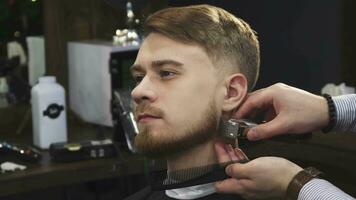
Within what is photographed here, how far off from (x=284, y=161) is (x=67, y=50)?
1.84m

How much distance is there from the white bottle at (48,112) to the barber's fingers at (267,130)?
4.22 feet

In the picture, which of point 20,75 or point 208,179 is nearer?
point 208,179

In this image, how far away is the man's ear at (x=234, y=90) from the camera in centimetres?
144

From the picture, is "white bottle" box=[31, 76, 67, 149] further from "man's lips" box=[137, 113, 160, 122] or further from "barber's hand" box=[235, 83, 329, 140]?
"barber's hand" box=[235, 83, 329, 140]

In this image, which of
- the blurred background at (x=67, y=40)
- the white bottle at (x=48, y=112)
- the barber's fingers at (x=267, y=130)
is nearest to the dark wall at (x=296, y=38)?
the blurred background at (x=67, y=40)

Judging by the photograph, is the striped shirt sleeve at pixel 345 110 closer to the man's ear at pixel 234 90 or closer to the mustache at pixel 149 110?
the man's ear at pixel 234 90

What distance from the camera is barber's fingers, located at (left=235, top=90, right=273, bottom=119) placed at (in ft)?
4.54

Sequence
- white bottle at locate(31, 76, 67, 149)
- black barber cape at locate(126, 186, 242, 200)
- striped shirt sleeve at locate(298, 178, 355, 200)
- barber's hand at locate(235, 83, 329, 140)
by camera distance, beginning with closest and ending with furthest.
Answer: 1. striped shirt sleeve at locate(298, 178, 355, 200)
2. barber's hand at locate(235, 83, 329, 140)
3. black barber cape at locate(126, 186, 242, 200)
4. white bottle at locate(31, 76, 67, 149)

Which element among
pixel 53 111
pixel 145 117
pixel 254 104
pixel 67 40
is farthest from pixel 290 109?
pixel 67 40

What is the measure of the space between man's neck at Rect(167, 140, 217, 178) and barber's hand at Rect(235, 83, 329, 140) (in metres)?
0.15

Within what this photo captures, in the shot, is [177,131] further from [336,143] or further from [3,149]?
[3,149]

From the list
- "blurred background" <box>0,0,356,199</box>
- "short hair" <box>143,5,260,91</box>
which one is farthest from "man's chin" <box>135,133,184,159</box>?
"blurred background" <box>0,0,356,199</box>

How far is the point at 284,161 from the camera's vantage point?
1177 mm

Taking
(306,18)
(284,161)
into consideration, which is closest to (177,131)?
(284,161)
